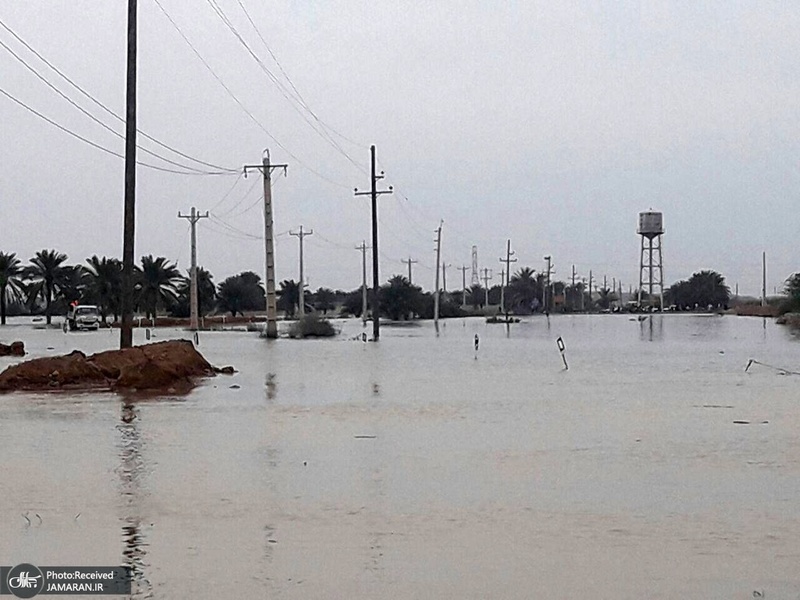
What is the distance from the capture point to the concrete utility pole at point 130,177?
28.9 metres

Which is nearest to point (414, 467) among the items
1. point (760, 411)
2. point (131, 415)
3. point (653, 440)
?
point (653, 440)

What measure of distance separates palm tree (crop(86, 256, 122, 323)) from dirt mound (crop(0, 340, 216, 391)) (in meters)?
70.4

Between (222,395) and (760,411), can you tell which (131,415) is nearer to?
(222,395)

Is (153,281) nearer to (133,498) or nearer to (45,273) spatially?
(45,273)

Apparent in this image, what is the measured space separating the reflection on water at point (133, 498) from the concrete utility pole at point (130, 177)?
9.77 meters

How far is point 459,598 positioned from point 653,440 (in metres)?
9.13

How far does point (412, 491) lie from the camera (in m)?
12.0

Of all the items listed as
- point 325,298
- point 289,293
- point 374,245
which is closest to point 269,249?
point 374,245

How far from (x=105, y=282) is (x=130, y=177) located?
69693 mm

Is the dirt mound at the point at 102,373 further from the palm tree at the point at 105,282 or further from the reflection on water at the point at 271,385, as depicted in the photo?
the palm tree at the point at 105,282

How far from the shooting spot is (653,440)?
53.6 ft

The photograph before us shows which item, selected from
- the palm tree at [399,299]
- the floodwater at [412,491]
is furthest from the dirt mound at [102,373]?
the palm tree at [399,299]

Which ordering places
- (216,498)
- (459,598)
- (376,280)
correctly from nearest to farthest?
(459,598) < (216,498) < (376,280)

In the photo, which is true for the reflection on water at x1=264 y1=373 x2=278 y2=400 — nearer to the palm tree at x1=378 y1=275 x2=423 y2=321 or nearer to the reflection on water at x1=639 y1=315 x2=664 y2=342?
the reflection on water at x1=639 y1=315 x2=664 y2=342
